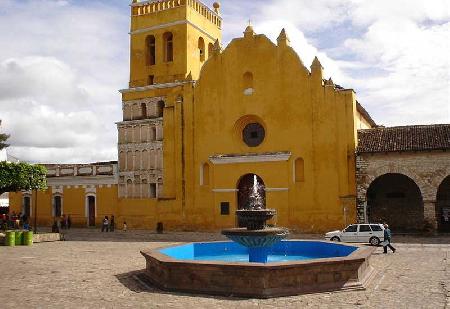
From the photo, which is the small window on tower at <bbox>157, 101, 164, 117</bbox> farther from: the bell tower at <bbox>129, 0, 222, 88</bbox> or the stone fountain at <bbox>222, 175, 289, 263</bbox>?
the stone fountain at <bbox>222, 175, 289, 263</bbox>

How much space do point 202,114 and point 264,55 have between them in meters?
5.54

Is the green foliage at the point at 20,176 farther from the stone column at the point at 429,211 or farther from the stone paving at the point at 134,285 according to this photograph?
the stone column at the point at 429,211

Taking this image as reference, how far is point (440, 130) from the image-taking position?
96.4 feet

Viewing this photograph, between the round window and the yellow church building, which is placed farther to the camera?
Answer: the round window

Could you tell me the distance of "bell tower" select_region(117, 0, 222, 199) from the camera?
116 feet

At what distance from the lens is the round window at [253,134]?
32.6m

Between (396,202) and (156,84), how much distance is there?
1858cm

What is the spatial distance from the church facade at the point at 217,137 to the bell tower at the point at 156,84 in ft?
0.25

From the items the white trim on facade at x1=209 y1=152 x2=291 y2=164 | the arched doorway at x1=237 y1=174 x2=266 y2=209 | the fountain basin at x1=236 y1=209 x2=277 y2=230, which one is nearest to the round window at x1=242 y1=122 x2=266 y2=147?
the white trim on facade at x1=209 y1=152 x2=291 y2=164

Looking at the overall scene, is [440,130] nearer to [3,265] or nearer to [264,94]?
[264,94]

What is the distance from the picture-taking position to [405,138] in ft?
97.1

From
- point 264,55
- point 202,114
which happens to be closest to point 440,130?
point 264,55

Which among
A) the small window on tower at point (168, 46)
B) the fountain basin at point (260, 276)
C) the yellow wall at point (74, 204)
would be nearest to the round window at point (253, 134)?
the small window on tower at point (168, 46)

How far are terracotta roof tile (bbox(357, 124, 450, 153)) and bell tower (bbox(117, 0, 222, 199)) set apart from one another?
40.1 feet
